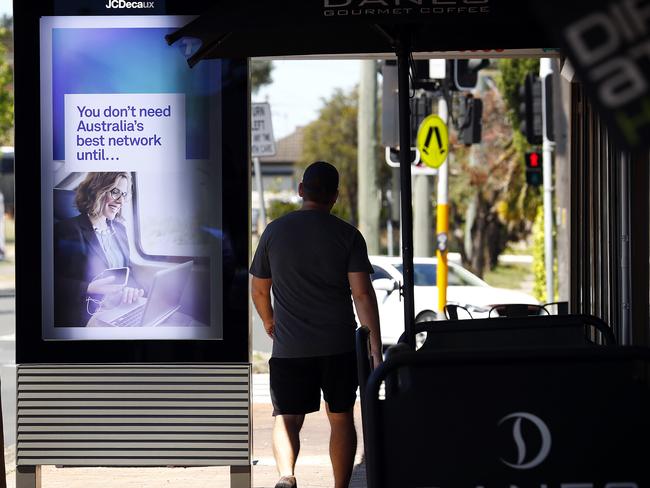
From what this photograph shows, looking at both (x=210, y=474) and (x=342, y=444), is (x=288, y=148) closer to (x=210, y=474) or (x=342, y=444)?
(x=210, y=474)

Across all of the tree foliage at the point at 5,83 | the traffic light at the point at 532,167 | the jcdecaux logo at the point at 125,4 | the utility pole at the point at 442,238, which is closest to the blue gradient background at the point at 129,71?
the jcdecaux logo at the point at 125,4

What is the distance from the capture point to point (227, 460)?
6.66m

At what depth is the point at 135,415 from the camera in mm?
6691

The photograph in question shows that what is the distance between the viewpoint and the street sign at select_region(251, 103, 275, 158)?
53.2ft

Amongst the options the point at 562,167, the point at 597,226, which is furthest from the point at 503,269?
the point at 597,226

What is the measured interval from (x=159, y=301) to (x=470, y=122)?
35.4 feet

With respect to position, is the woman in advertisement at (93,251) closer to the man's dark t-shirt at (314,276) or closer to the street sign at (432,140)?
the man's dark t-shirt at (314,276)

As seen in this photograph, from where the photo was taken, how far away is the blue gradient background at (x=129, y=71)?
21.8ft

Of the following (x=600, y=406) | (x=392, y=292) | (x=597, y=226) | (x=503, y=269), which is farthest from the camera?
(x=503, y=269)

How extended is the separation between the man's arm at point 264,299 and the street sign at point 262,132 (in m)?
9.78

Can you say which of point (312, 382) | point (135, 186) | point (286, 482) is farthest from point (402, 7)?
point (286, 482)

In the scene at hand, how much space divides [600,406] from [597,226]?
2.89 metres

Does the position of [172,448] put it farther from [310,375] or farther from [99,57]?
[99,57]

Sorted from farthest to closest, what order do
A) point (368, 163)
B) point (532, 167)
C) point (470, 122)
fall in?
point (368, 163)
point (532, 167)
point (470, 122)
